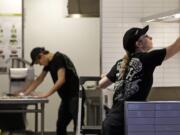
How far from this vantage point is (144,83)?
2.73m

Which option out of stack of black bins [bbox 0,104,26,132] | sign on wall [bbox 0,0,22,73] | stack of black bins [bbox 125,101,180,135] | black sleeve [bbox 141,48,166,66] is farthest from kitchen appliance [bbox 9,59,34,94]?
stack of black bins [bbox 125,101,180,135]

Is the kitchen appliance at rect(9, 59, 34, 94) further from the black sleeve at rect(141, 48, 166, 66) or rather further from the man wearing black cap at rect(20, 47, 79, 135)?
the black sleeve at rect(141, 48, 166, 66)

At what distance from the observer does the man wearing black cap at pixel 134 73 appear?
8.80 feet

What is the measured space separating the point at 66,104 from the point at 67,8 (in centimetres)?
176

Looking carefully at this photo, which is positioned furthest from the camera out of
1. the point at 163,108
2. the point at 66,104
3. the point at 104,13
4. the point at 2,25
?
the point at 2,25

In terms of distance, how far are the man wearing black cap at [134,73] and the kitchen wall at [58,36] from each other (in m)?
3.41

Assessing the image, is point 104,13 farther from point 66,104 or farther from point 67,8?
point 67,8

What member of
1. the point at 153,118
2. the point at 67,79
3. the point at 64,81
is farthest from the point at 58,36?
the point at 153,118

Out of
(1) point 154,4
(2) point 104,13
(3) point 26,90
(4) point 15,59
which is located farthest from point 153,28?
(4) point 15,59

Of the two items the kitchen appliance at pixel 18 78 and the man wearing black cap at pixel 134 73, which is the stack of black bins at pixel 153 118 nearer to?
the man wearing black cap at pixel 134 73

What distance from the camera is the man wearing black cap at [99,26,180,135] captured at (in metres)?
2.68

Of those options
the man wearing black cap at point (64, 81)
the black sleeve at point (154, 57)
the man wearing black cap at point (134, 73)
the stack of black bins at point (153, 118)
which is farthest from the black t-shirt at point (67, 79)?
the stack of black bins at point (153, 118)

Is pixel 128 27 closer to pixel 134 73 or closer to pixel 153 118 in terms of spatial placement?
pixel 134 73

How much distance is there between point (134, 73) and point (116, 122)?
0.35 metres
